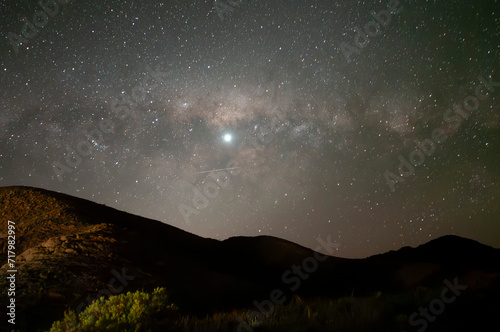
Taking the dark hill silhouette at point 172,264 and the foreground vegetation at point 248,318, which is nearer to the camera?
the foreground vegetation at point 248,318

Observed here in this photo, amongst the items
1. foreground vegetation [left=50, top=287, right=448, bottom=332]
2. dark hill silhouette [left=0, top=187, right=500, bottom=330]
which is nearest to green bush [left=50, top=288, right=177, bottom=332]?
foreground vegetation [left=50, top=287, right=448, bottom=332]

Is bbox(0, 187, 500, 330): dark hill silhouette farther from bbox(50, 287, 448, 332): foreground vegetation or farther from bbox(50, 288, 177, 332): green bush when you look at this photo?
bbox(50, 288, 177, 332): green bush

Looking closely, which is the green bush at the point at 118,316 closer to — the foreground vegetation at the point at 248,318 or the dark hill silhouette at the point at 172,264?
the foreground vegetation at the point at 248,318

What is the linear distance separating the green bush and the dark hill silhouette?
11.0ft

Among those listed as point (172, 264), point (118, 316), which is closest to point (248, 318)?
point (118, 316)

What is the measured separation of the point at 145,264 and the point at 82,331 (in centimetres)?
814

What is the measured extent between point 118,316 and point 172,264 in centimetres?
914

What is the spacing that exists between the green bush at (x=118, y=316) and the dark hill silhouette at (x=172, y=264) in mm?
3365

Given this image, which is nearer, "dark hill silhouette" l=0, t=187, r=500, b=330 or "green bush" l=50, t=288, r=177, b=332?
"green bush" l=50, t=288, r=177, b=332

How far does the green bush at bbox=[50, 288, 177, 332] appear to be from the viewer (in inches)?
138

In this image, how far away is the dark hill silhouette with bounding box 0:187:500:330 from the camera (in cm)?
748

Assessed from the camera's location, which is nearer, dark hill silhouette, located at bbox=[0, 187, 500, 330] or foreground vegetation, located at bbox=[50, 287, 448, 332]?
foreground vegetation, located at bbox=[50, 287, 448, 332]

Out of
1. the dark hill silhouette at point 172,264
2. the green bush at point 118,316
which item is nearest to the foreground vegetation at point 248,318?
the green bush at point 118,316

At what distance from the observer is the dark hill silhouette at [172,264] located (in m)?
7.48
